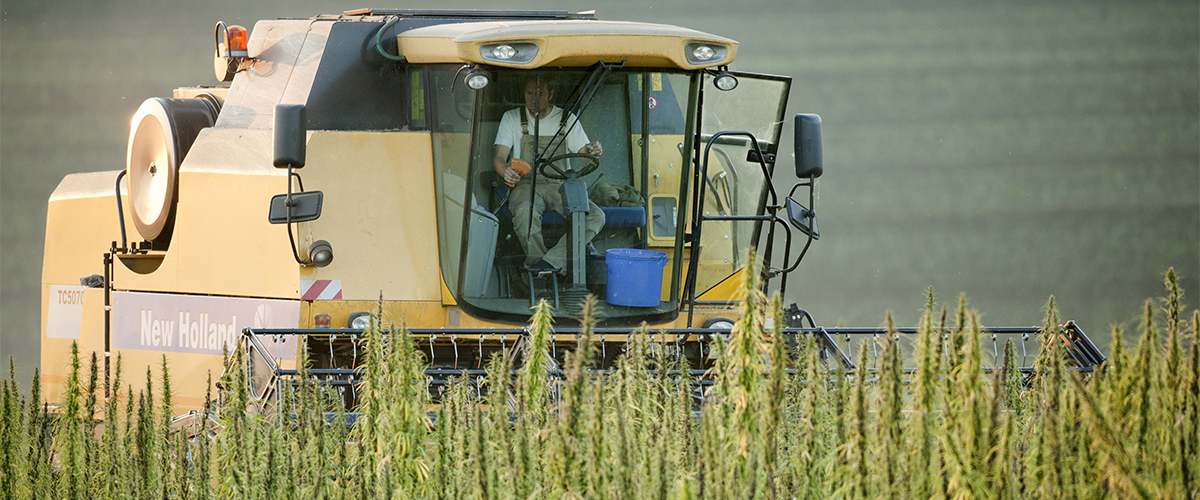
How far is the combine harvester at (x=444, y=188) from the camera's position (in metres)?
3.69

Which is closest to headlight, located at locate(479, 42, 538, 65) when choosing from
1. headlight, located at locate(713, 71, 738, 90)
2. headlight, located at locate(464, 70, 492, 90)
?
headlight, located at locate(464, 70, 492, 90)

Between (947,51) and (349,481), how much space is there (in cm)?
715

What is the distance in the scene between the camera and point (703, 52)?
3.74 meters

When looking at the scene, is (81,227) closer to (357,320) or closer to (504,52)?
(357,320)

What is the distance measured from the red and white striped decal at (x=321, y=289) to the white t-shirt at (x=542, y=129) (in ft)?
2.60

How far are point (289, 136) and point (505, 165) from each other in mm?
744

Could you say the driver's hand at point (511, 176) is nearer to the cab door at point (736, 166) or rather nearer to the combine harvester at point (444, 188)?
the combine harvester at point (444, 188)

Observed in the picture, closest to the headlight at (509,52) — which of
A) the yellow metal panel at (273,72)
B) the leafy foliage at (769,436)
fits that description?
the yellow metal panel at (273,72)

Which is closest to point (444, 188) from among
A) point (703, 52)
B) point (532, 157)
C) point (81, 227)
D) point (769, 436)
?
point (532, 157)

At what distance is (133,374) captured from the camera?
14.4ft

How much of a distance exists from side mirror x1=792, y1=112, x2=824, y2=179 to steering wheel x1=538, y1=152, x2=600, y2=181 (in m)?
0.76

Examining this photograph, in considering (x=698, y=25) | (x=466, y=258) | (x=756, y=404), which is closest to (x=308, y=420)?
(x=756, y=404)

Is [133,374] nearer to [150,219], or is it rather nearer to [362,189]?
[150,219]

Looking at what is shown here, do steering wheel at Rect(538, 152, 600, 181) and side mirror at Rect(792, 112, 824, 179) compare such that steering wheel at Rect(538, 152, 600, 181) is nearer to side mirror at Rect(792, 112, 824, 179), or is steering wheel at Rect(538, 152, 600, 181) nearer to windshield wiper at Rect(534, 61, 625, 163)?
windshield wiper at Rect(534, 61, 625, 163)
